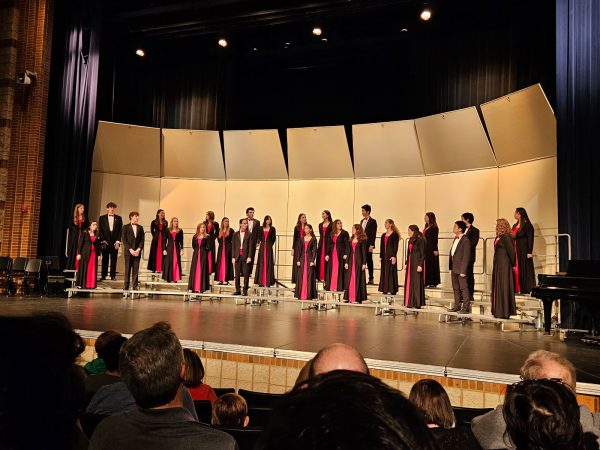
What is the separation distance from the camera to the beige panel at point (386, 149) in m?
10.4

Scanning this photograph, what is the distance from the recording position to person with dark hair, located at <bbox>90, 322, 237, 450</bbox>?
1092mm

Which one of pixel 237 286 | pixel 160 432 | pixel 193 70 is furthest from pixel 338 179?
pixel 160 432

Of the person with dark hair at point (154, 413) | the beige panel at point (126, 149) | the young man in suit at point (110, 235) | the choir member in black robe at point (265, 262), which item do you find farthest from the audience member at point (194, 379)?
the beige panel at point (126, 149)

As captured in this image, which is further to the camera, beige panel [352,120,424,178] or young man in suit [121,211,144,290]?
beige panel [352,120,424,178]

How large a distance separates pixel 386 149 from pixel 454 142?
4.54 feet

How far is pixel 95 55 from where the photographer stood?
1054cm

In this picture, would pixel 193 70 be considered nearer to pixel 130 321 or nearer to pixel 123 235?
pixel 123 235

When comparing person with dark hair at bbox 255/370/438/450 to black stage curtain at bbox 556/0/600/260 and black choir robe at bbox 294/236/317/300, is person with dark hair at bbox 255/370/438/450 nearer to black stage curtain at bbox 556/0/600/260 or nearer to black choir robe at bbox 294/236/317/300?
black stage curtain at bbox 556/0/600/260

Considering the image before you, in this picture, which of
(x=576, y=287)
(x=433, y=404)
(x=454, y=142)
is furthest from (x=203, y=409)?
(x=454, y=142)

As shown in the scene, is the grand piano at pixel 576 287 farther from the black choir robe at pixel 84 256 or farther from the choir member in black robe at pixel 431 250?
the black choir robe at pixel 84 256

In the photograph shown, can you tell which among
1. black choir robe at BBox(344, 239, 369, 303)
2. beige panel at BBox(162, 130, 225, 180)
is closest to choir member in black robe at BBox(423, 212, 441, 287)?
black choir robe at BBox(344, 239, 369, 303)

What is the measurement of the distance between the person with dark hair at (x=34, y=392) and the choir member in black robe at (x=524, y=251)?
743 cm

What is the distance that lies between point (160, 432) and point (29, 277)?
30.6 ft

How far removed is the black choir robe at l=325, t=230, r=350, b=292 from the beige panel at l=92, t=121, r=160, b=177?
4.89 m
